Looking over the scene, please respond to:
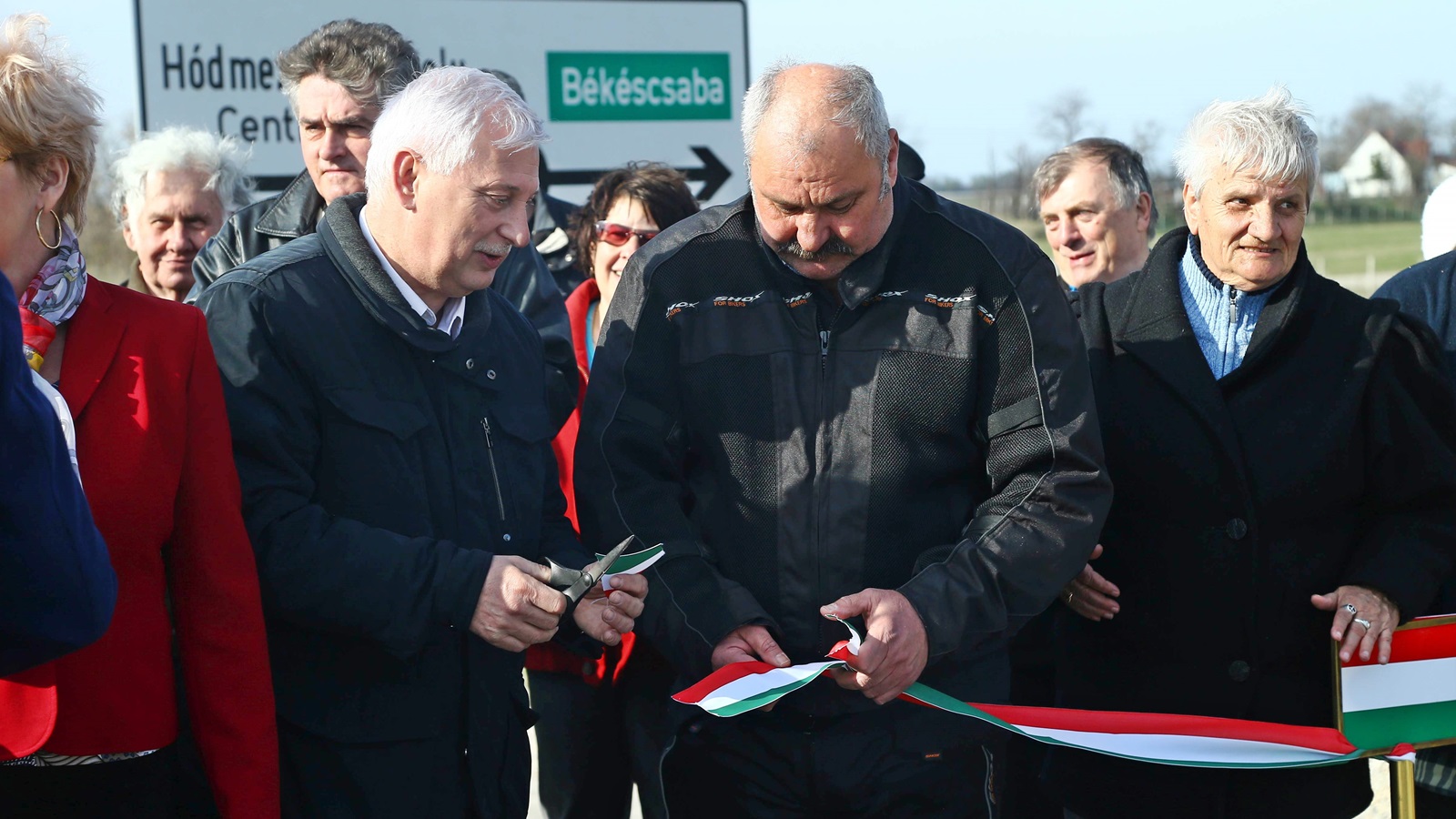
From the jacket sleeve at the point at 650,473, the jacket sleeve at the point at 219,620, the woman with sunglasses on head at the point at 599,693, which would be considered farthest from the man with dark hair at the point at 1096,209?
the jacket sleeve at the point at 219,620

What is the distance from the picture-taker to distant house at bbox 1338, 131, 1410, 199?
211ft

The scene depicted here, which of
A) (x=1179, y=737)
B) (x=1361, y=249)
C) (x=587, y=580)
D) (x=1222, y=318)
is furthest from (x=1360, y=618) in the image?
(x=1361, y=249)

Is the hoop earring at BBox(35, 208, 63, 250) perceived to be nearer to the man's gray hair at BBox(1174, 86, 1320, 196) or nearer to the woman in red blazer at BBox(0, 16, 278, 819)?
the woman in red blazer at BBox(0, 16, 278, 819)

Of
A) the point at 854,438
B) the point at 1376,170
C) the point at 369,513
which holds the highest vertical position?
the point at 1376,170

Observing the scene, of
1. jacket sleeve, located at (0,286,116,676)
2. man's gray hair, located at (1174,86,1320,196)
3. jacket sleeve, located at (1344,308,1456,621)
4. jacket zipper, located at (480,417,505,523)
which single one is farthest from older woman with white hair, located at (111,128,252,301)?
jacket sleeve, located at (1344,308,1456,621)

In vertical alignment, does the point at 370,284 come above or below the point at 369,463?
above

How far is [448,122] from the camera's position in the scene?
8.67 feet

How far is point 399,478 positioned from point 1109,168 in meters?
3.15

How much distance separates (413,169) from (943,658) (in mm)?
1494

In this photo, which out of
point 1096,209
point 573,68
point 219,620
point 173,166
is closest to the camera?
point 219,620

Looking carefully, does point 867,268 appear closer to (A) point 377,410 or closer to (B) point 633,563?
(B) point 633,563

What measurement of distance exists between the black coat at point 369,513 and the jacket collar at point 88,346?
0.95ft

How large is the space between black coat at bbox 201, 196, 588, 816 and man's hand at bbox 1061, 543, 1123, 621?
1356 millimetres

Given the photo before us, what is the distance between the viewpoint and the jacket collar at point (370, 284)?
267 centimetres
